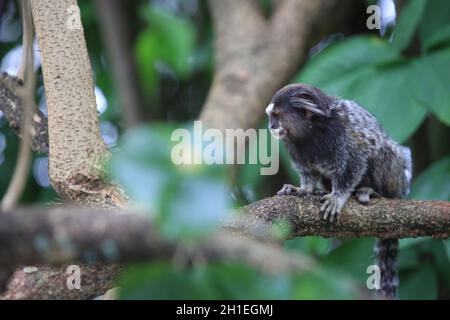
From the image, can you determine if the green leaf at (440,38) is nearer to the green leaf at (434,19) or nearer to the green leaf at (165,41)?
the green leaf at (434,19)

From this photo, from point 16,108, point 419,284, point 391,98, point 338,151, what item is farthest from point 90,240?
point 419,284

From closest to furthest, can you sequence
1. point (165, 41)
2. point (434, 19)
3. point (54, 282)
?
point (54, 282)
point (165, 41)
point (434, 19)

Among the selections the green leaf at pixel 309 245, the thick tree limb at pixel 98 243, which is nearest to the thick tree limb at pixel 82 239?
the thick tree limb at pixel 98 243

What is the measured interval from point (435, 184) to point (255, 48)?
5.24 feet

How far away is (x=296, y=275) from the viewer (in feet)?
3.23

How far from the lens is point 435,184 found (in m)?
3.52

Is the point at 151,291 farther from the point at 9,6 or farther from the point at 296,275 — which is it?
the point at 9,6

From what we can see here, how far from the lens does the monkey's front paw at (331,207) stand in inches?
102

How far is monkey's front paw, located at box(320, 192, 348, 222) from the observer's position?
259 cm

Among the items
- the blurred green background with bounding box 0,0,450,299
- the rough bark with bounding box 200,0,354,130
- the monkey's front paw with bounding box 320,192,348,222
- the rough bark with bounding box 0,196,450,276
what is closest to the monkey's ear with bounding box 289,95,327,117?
the monkey's front paw with bounding box 320,192,348,222

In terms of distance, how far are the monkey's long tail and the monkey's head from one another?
656 millimetres

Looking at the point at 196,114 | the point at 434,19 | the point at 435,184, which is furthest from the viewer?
the point at 196,114

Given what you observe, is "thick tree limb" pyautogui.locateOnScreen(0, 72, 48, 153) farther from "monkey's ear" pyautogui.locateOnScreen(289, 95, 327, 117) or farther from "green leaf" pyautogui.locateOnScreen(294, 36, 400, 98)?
"green leaf" pyautogui.locateOnScreen(294, 36, 400, 98)

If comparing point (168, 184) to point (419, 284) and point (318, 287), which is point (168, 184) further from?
point (419, 284)
